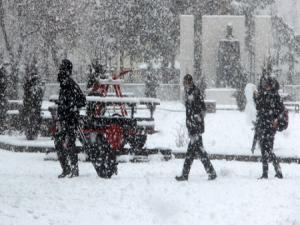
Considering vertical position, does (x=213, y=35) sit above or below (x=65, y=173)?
above

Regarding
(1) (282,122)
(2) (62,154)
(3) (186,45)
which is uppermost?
(3) (186,45)

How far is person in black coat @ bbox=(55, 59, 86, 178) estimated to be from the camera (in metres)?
11.3

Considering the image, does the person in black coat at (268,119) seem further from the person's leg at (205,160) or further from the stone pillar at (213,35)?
the stone pillar at (213,35)

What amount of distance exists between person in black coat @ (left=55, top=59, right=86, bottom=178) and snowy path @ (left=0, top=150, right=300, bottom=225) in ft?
0.99

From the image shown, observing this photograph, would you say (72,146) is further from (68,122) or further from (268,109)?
(268,109)

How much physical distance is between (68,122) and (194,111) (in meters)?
1.96

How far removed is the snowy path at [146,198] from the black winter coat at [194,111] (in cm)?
83

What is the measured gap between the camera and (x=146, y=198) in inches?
368

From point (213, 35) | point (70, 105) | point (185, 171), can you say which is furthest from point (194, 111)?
point (213, 35)

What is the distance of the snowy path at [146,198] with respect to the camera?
26.0ft

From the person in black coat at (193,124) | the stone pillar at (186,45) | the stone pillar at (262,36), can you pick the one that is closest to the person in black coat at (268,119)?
the person in black coat at (193,124)

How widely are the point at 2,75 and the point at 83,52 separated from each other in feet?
132

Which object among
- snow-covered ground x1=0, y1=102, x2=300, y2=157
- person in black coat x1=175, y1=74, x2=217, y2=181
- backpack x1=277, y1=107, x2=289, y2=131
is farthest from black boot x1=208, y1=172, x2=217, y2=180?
snow-covered ground x1=0, y1=102, x2=300, y2=157

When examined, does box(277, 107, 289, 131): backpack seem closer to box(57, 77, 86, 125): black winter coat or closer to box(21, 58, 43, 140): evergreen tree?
box(57, 77, 86, 125): black winter coat
